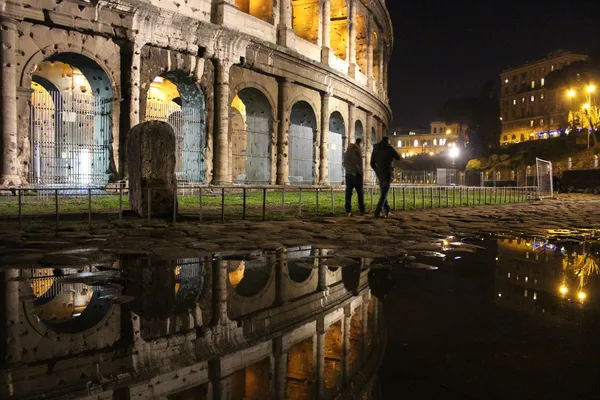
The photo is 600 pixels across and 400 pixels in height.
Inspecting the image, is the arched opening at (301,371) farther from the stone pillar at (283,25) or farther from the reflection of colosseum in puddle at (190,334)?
the stone pillar at (283,25)

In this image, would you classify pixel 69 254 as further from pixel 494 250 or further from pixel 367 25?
pixel 367 25

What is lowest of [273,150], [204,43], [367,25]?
[273,150]

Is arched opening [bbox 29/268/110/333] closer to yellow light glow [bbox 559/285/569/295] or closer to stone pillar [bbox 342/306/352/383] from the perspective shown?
stone pillar [bbox 342/306/352/383]

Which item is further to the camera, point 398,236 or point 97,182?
point 97,182

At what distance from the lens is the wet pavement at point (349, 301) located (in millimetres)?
2201

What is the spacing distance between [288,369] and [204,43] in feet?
57.1

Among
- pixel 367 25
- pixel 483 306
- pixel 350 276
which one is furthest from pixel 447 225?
pixel 367 25

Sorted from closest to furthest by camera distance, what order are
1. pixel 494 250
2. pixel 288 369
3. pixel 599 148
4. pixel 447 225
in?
pixel 288 369
pixel 494 250
pixel 447 225
pixel 599 148

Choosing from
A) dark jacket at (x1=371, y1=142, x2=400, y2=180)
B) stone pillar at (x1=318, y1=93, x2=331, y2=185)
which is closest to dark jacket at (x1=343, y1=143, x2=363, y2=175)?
dark jacket at (x1=371, y1=142, x2=400, y2=180)

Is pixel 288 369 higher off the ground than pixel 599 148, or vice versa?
pixel 599 148

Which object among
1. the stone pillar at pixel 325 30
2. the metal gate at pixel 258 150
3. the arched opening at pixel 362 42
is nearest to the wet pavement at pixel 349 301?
the metal gate at pixel 258 150

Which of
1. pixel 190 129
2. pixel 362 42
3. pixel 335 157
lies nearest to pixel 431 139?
pixel 362 42

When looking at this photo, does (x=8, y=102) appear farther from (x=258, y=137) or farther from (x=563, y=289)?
(x=563, y=289)

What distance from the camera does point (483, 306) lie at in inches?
133
